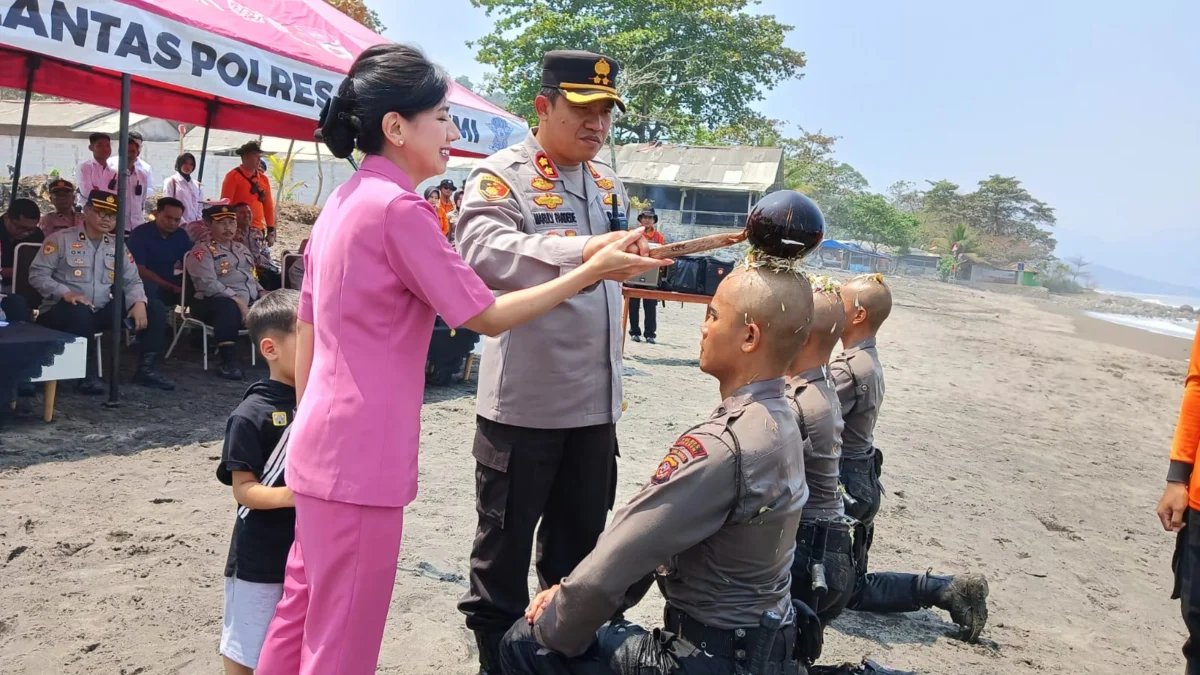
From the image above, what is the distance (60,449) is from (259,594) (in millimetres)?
3883

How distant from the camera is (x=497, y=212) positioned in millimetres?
2551

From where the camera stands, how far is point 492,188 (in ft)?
8.57

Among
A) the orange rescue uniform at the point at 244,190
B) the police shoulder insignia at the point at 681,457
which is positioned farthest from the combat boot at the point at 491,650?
the orange rescue uniform at the point at 244,190

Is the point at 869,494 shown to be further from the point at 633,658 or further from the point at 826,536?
the point at 633,658

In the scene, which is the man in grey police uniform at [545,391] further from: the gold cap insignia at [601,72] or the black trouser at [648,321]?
the black trouser at [648,321]

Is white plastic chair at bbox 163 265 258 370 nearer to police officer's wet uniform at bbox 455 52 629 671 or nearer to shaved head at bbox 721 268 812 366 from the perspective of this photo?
police officer's wet uniform at bbox 455 52 629 671

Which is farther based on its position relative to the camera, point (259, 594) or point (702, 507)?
point (259, 594)

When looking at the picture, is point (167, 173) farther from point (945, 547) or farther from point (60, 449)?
point (945, 547)

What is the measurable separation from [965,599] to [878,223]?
64824 mm

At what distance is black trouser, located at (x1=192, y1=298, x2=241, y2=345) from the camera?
7.53 metres

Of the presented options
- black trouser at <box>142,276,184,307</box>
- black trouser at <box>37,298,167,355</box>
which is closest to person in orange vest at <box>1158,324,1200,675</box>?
black trouser at <box>37,298,167,355</box>

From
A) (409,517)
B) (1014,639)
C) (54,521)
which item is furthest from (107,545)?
(1014,639)

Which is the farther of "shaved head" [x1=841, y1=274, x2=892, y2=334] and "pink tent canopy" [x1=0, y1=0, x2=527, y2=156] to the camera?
"pink tent canopy" [x1=0, y1=0, x2=527, y2=156]

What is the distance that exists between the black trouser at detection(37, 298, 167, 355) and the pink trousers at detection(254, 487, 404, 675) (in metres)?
5.21
